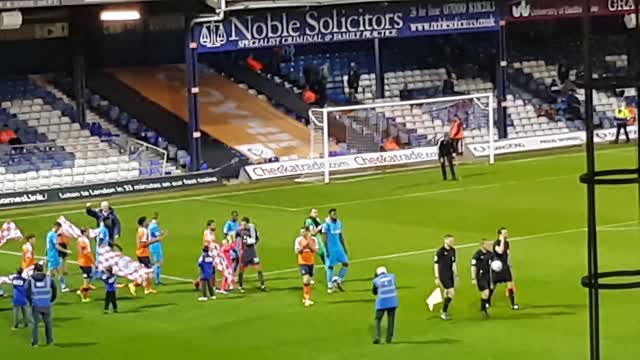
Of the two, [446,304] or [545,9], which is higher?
[545,9]

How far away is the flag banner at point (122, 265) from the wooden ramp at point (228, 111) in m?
21.1

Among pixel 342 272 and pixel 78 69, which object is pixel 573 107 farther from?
pixel 342 272

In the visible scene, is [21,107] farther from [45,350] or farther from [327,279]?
[45,350]

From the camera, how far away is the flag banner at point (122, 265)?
26.4 metres

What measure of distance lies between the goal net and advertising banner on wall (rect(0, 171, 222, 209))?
3.75 m

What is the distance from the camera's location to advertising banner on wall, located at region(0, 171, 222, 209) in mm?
41844

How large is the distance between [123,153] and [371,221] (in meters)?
11.5

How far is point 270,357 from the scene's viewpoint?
21.7m

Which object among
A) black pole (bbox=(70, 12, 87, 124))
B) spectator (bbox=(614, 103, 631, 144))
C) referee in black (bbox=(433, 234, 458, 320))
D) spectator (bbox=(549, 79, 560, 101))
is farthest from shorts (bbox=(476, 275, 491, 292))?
spectator (bbox=(549, 79, 560, 101))

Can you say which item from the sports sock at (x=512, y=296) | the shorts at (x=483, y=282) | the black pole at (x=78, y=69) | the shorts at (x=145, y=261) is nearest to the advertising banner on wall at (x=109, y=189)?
the black pole at (x=78, y=69)

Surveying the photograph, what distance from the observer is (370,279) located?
94.1 ft

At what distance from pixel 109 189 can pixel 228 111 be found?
30.6ft

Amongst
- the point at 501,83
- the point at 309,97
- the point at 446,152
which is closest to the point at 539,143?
the point at 501,83

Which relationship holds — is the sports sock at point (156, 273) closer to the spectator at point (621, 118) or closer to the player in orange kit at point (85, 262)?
the player in orange kit at point (85, 262)
